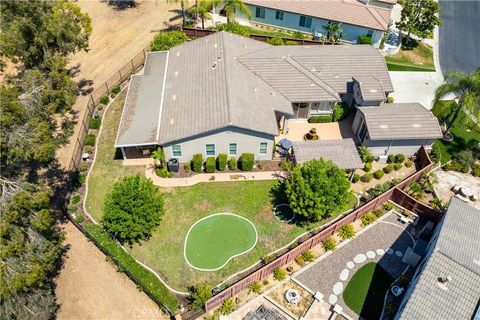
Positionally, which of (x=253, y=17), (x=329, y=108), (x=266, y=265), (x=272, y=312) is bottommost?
(x=272, y=312)

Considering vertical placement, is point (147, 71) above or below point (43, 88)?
below

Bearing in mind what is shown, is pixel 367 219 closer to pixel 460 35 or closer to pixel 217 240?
pixel 217 240

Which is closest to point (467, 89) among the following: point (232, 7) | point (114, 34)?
point (232, 7)

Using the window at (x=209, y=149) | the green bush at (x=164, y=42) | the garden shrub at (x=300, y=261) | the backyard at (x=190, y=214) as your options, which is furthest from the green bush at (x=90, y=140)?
the garden shrub at (x=300, y=261)

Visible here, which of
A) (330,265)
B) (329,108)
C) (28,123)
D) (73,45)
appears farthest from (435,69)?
(28,123)

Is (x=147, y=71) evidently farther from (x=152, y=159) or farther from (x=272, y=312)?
(x=272, y=312)

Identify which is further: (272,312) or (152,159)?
(152,159)
